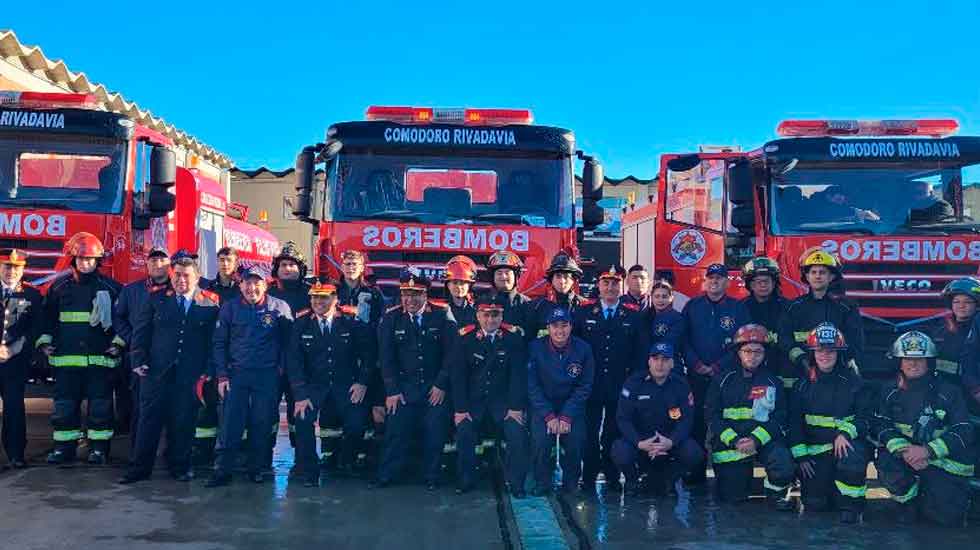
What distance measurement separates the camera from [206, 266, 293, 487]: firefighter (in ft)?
21.1

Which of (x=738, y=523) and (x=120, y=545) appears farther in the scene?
(x=738, y=523)

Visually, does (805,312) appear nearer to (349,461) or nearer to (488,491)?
(488,491)

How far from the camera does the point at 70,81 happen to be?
40.7 feet

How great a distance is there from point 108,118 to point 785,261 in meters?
5.88

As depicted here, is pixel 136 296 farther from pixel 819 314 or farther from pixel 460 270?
pixel 819 314

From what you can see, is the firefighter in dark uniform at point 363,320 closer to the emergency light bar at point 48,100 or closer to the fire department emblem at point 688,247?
the emergency light bar at point 48,100

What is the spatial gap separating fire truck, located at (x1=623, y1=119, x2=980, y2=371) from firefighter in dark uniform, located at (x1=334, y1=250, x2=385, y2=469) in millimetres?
3172

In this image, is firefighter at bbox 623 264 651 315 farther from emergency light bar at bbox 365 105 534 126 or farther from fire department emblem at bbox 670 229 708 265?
fire department emblem at bbox 670 229 708 265

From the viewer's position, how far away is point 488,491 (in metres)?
6.39

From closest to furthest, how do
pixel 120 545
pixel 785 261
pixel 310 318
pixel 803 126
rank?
pixel 120 545 → pixel 310 318 → pixel 785 261 → pixel 803 126

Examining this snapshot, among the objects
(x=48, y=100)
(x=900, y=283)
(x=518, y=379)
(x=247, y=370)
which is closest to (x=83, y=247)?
(x=247, y=370)

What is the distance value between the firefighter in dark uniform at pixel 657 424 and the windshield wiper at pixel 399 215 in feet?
7.63

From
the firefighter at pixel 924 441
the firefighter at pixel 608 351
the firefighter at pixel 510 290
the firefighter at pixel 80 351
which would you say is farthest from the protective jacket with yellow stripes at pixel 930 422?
the firefighter at pixel 80 351

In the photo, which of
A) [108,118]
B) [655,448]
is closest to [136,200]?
[108,118]
